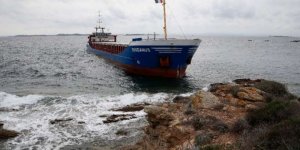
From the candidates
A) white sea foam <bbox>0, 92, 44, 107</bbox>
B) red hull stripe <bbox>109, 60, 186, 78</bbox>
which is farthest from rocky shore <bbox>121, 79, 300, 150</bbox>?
red hull stripe <bbox>109, 60, 186, 78</bbox>

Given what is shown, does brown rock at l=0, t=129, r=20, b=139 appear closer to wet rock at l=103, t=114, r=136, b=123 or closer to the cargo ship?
wet rock at l=103, t=114, r=136, b=123

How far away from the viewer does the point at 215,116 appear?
37.7 ft

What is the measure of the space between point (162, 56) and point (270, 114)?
18330mm

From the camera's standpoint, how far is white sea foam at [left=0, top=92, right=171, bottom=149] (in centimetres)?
1319

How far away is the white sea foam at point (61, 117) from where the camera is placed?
1319cm

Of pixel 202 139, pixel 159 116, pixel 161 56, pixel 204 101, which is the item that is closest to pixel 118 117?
pixel 159 116

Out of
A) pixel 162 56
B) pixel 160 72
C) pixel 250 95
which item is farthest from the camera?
pixel 160 72

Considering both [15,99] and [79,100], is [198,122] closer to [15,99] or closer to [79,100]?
[79,100]

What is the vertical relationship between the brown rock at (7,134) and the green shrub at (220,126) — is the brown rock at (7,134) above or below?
below

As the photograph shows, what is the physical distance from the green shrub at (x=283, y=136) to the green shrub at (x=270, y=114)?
58.4 inches

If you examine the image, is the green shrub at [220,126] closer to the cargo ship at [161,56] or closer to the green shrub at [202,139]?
the green shrub at [202,139]

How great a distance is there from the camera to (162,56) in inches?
1082

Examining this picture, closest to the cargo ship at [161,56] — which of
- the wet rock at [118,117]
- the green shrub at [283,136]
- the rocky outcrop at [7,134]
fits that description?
the wet rock at [118,117]

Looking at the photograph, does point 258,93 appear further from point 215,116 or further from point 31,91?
point 31,91
